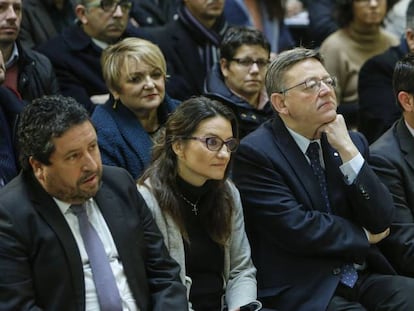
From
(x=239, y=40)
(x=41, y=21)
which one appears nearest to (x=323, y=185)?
(x=239, y=40)

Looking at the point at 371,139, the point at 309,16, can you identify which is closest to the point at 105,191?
the point at 371,139

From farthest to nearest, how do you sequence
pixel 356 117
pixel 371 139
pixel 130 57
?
1. pixel 356 117
2. pixel 371 139
3. pixel 130 57

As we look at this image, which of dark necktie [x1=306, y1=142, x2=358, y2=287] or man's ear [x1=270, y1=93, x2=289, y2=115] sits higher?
man's ear [x1=270, y1=93, x2=289, y2=115]

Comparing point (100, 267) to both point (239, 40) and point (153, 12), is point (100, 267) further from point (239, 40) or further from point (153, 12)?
point (153, 12)

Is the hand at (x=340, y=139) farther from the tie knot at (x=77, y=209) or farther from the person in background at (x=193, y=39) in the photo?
the person in background at (x=193, y=39)

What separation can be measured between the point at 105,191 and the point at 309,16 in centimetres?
290

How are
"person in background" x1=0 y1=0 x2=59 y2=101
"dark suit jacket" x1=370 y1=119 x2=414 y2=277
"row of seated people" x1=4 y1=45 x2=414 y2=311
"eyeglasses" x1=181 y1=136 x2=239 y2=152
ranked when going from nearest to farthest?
"row of seated people" x1=4 y1=45 x2=414 y2=311 → "eyeglasses" x1=181 y1=136 x2=239 y2=152 → "dark suit jacket" x1=370 y1=119 x2=414 y2=277 → "person in background" x1=0 y1=0 x2=59 y2=101

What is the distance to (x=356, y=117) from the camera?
4520 millimetres

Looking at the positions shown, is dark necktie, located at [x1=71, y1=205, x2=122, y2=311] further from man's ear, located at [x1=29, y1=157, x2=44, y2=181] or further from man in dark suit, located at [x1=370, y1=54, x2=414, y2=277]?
man in dark suit, located at [x1=370, y1=54, x2=414, y2=277]

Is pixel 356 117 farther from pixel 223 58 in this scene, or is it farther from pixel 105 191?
pixel 105 191

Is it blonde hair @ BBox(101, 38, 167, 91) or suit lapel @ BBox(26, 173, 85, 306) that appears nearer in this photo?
suit lapel @ BBox(26, 173, 85, 306)

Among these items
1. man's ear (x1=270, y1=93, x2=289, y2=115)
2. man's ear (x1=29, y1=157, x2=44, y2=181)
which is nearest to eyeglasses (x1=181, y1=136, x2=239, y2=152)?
man's ear (x1=270, y1=93, x2=289, y2=115)

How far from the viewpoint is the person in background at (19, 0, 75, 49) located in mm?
4035

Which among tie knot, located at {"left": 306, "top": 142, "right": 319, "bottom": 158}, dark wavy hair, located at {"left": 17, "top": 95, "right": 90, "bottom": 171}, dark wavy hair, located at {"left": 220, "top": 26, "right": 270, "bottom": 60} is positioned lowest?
tie knot, located at {"left": 306, "top": 142, "right": 319, "bottom": 158}
